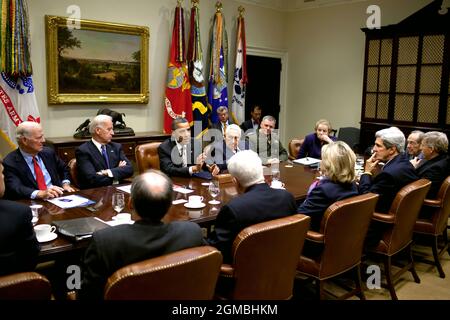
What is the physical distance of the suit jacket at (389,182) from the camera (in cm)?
316

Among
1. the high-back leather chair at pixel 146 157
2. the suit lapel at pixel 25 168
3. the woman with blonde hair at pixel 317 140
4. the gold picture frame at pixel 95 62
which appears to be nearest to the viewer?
the suit lapel at pixel 25 168

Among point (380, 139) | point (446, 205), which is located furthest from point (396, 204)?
point (446, 205)

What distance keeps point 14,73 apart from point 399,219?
4.19 meters

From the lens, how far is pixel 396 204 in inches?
118

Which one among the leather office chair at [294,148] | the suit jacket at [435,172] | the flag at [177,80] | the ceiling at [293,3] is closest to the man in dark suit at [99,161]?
the leather office chair at [294,148]

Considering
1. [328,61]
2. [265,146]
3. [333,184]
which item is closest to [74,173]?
[333,184]

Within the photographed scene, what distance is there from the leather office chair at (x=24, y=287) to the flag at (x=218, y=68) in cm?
553

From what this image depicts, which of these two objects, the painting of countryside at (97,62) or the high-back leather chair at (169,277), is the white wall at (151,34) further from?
the high-back leather chair at (169,277)

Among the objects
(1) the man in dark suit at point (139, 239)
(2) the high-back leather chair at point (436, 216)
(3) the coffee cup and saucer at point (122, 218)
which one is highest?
(1) the man in dark suit at point (139, 239)

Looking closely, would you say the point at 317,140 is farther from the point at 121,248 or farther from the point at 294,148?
the point at 121,248

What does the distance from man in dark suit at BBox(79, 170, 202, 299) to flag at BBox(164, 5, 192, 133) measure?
4.70 m

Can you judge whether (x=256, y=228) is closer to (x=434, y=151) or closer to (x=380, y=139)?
(x=380, y=139)

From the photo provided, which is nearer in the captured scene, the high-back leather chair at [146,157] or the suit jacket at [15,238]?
the suit jacket at [15,238]

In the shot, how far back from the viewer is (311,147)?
16.6 feet
